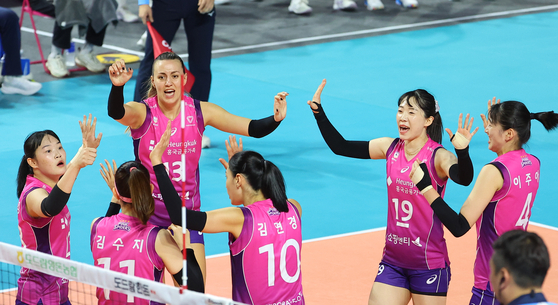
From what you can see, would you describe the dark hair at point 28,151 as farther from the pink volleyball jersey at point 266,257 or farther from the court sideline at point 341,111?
the court sideline at point 341,111

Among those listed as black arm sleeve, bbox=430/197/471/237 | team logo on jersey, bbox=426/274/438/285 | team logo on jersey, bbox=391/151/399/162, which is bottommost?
team logo on jersey, bbox=426/274/438/285

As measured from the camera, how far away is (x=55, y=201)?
4727 mm

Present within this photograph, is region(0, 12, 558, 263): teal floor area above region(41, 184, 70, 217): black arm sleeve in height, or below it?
below

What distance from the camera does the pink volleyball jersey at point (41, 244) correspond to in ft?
16.1

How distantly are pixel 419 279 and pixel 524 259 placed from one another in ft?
6.26

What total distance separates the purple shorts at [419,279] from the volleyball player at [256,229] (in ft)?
2.76

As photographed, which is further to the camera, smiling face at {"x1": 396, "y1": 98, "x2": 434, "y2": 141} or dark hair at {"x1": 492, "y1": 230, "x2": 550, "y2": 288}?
smiling face at {"x1": 396, "y1": 98, "x2": 434, "y2": 141}

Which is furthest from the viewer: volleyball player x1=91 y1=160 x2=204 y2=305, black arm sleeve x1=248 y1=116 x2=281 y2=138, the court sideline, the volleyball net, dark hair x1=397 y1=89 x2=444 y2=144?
the court sideline

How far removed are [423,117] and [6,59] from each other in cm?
893

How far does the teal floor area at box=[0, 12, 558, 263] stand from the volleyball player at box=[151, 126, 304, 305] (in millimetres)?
2760

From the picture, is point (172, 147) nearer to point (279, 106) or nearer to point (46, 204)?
point (279, 106)

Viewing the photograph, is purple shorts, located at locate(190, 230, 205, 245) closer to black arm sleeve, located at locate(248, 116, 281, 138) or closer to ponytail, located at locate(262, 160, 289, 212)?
black arm sleeve, located at locate(248, 116, 281, 138)

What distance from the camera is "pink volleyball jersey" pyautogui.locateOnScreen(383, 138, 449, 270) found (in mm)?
5094

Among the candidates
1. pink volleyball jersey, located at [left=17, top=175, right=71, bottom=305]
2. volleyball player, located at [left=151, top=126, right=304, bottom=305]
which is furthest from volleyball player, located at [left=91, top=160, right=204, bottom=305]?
pink volleyball jersey, located at [left=17, top=175, right=71, bottom=305]
